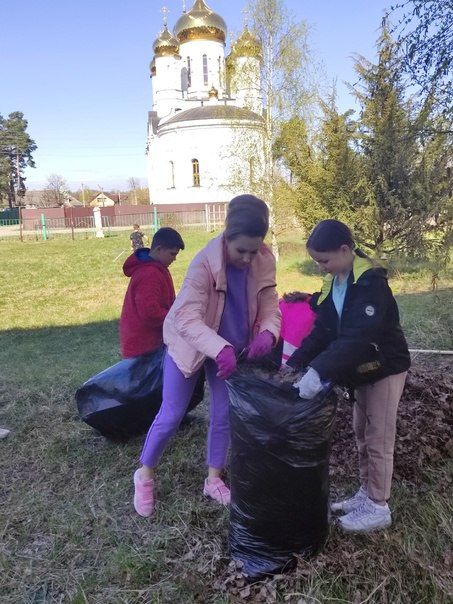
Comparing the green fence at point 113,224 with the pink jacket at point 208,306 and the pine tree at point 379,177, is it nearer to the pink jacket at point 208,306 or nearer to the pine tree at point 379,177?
the pine tree at point 379,177

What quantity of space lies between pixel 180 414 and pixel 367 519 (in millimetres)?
914

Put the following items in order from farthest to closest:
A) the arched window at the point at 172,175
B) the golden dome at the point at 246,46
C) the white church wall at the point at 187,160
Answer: the arched window at the point at 172,175, the white church wall at the point at 187,160, the golden dome at the point at 246,46

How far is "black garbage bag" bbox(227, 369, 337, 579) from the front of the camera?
180 centimetres

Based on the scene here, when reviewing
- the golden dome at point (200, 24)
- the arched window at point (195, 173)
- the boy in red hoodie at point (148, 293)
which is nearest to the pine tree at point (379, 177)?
the boy in red hoodie at point (148, 293)

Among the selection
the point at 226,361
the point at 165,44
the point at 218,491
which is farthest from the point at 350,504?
the point at 165,44

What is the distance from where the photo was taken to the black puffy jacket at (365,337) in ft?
6.07

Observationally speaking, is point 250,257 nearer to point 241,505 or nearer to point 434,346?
point 241,505

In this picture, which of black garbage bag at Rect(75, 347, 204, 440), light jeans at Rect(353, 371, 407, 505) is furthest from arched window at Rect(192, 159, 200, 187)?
light jeans at Rect(353, 371, 407, 505)

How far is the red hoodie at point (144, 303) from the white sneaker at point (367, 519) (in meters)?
1.52

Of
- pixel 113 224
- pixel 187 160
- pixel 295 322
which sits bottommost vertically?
pixel 113 224

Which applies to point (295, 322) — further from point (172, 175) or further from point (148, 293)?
point (172, 175)

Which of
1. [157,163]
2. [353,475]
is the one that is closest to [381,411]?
[353,475]

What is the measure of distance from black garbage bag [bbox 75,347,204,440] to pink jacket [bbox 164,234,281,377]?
0.75 meters

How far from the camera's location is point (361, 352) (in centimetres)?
187
